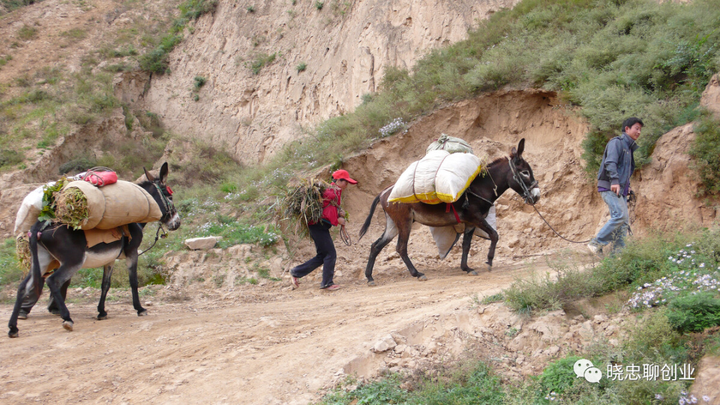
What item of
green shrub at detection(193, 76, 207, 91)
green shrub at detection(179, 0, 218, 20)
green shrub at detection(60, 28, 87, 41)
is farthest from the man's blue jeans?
green shrub at detection(60, 28, 87, 41)

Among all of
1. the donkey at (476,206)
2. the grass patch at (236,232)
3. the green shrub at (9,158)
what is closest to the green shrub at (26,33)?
the green shrub at (9,158)

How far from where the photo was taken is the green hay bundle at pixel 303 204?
8305 millimetres

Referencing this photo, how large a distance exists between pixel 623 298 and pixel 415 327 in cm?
204

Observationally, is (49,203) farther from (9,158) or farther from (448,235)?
(9,158)

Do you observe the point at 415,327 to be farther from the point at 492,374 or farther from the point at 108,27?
the point at 108,27

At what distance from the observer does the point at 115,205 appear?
6398 mm

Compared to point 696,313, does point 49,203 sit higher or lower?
higher

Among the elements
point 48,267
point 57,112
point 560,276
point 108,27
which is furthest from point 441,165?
point 108,27

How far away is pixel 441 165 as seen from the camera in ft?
24.8

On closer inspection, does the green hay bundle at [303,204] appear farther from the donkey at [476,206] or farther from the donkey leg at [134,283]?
the donkey leg at [134,283]

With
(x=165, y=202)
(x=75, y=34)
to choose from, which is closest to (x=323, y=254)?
(x=165, y=202)

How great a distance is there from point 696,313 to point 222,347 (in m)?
4.51

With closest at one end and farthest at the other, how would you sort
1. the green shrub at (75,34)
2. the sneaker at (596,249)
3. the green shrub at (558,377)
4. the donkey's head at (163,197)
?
the green shrub at (558,377) → the sneaker at (596,249) → the donkey's head at (163,197) → the green shrub at (75,34)

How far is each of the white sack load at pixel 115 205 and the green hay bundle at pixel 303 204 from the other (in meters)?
2.39
